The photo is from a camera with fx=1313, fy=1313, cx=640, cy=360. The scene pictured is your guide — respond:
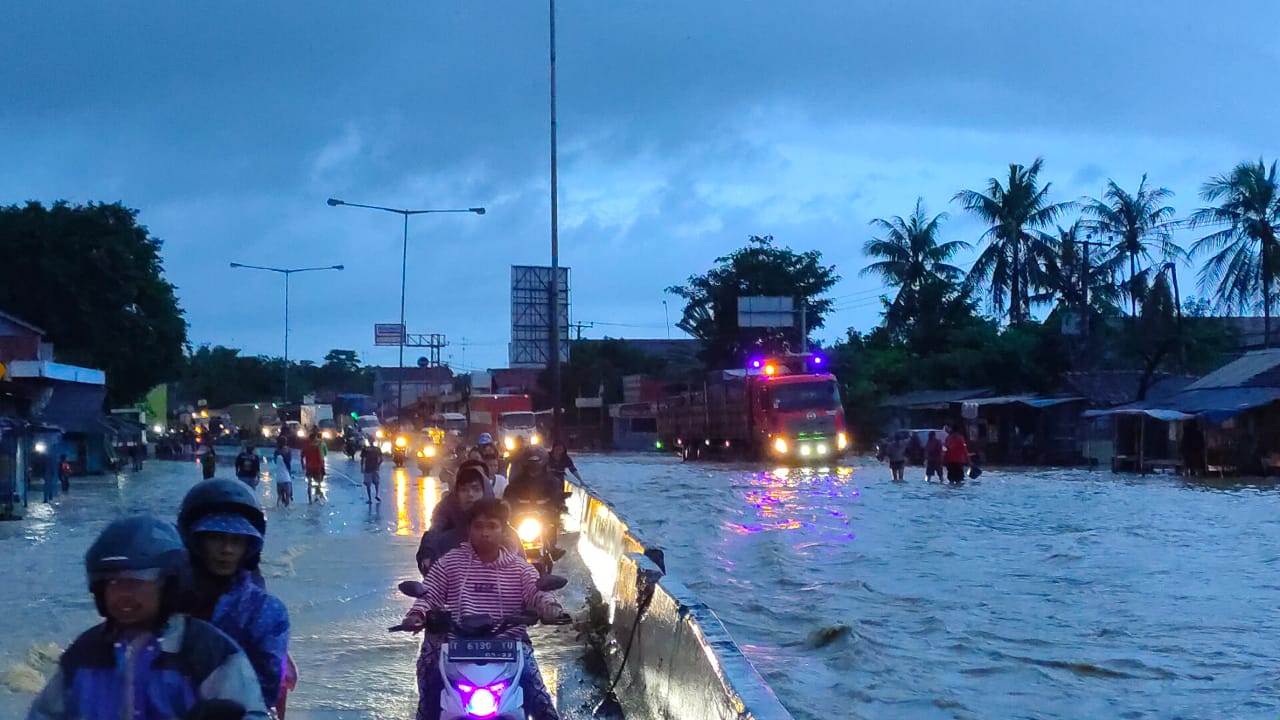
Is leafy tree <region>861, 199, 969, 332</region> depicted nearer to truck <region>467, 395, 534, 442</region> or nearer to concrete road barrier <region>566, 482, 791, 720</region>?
truck <region>467, 395, 534, 442</region>

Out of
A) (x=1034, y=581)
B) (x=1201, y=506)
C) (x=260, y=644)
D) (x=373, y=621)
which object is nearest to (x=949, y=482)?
(x=1201, y=506)

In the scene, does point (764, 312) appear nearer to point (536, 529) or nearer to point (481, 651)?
point (536, 529)

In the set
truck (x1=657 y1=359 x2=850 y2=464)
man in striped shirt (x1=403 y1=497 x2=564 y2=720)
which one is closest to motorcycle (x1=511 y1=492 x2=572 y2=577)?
man in striped shirt (x1=403 y1=497 x2=564 y2=720)

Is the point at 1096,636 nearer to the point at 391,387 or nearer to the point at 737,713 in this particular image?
the point at 737,713

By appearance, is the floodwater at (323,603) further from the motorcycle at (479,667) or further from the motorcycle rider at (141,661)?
the motorcycle rider at (141,661)

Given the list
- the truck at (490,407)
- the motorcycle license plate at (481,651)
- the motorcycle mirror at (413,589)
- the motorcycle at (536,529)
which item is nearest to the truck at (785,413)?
the truck at (490,407)

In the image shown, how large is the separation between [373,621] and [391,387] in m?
121

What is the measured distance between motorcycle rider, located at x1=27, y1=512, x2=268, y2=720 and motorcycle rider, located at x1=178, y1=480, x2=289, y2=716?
0.55 meters

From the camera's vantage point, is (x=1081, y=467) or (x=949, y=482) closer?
(x=949, y=482)

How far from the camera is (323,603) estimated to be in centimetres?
1243

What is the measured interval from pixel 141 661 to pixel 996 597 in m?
12.1

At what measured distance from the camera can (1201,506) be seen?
24375 millimetres

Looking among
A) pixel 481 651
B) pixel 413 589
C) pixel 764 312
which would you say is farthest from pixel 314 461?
pixel 764 312

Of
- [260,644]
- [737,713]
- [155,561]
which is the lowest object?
[737,713]
